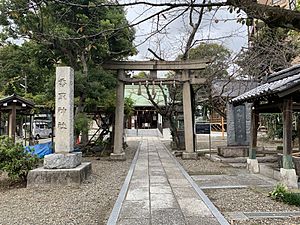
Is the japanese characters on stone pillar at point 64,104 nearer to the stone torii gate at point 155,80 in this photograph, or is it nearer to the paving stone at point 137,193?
the paving stone at point 137,193

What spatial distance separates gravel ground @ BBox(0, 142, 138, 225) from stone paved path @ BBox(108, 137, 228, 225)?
0.32 metres

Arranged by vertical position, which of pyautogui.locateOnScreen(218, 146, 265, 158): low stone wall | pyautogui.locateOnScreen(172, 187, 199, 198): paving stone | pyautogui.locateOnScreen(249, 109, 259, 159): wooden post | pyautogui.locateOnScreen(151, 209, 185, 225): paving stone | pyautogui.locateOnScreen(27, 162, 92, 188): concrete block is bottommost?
pyautogui.locateOnScreen(151, 209, 185, 225): paving stone

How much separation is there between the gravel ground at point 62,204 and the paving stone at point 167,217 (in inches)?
33.0

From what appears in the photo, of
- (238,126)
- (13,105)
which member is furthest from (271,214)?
(13,105)

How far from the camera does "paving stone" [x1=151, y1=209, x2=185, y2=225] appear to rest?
4473 mm

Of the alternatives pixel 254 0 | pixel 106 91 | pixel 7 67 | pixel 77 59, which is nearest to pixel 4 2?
pixel 77 59

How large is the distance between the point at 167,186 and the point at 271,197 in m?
2.38

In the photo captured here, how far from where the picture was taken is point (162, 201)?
5.71m

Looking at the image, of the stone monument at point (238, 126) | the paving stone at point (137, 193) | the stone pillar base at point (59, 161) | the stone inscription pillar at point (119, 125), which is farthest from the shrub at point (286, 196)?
the stone monument at point (238, 126)

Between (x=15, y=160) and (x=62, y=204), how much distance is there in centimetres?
264

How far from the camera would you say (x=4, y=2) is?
33.8 ft

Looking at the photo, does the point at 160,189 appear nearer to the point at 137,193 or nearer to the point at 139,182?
the point at 137,193

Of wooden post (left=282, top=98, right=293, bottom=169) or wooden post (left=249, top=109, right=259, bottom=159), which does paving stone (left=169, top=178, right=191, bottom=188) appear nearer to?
wooden post (left=282, top=98, right=293, bottom=169)

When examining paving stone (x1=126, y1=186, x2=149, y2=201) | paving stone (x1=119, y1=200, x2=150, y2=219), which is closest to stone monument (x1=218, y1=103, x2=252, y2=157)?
paving stone (x1=126, y1=186, x2=149, y2=201)
